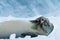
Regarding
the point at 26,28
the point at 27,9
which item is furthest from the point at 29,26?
the point at 27,9

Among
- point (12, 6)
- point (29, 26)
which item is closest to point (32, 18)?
point (29, 26)

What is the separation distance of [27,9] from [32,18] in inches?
3.0

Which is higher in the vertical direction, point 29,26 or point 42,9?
point 42,9

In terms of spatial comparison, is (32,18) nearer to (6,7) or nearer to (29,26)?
(29,26)

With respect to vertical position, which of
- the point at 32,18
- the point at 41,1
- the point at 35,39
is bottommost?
the point at 35,39

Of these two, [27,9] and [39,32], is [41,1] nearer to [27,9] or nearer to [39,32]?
[27,9]

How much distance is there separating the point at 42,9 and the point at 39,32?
176 millimetres

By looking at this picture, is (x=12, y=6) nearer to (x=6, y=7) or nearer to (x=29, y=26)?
(x=6, y=7)

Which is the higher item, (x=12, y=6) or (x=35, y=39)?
(x=12, y=6)

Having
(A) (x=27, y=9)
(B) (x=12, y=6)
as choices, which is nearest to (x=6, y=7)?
(B) (x=12, y=6)

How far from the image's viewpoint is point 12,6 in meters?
1.09

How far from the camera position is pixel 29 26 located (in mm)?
1099

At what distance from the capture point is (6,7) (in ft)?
3.56

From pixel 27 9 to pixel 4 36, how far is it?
0.26 m
